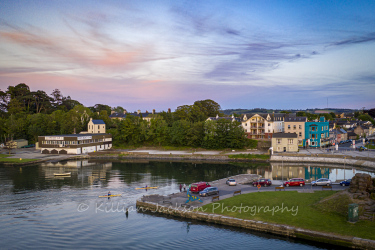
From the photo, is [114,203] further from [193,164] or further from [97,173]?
[193,164]

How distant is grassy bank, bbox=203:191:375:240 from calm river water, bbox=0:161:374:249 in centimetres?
180

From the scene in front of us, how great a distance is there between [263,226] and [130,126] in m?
77.8

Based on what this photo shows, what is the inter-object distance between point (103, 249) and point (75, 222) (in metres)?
8.04

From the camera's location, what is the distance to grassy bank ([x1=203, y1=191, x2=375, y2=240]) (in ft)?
76.7

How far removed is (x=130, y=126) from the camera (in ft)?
324

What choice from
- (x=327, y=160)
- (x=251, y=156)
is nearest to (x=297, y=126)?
(x=251, y=156)

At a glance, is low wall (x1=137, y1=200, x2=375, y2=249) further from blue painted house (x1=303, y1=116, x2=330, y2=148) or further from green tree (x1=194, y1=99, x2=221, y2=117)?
green tree (x1=194, y1=99, x2=221, y2=117)

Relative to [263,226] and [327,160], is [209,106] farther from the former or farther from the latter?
[263,226]

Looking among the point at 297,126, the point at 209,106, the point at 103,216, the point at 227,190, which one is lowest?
the point at 103,216

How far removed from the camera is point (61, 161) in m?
75.7

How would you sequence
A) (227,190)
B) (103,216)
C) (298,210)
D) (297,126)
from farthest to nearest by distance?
(297,126) → (227,190) → (103,216) → (298,210)

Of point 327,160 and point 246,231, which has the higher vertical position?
point 327,160

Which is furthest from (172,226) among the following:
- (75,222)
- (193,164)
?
(193,164)

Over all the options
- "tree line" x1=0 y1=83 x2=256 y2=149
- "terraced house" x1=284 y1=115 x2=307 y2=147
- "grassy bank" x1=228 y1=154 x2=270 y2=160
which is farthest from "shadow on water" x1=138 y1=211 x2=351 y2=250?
"terraced house" x1=284 y1=115 x2=307 y2=147
